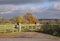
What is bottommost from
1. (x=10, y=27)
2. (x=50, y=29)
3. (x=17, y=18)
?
(x=50, y=29)

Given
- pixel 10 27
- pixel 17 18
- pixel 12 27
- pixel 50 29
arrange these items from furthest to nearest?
pixel 17 18 → pixel 10 27 → pixel 12 27 → pixel 50 29

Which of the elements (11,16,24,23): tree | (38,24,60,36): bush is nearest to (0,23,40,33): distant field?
(38,24,60,36): bush

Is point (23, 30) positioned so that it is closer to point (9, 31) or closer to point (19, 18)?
point (9, 31)

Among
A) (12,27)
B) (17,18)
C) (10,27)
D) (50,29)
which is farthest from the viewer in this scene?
(17,18)

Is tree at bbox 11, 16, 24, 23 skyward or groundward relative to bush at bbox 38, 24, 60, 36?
skyward

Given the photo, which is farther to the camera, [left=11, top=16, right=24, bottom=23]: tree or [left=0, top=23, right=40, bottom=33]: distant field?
[left=11, top=16, right=24, bottom=23]: tree

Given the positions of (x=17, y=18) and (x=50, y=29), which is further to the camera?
(x=17, y=18)

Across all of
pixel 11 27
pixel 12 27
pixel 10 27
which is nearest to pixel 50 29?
pixel 12 27

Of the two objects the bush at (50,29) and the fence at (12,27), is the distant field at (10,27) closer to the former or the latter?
the fence at (12,27)

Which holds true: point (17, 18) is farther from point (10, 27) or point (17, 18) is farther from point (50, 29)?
point (50, 29)

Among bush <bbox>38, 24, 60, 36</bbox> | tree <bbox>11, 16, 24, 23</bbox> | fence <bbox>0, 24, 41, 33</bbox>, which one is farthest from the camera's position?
tree <bbox>11, 16, 24, 23</bbox>

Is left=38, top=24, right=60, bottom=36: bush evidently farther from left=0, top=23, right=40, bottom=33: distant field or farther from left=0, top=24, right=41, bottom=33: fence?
left=0, top=23, right=40, bottom=33: distant field

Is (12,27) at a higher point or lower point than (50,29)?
higher

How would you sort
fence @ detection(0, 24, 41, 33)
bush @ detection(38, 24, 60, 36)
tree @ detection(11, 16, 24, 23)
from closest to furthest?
1. bush @ detection(38, 24, 60, 36)
2. fence @ detection(0, 24, 41, 33)
3. tree @ detection(11, 16, 24, 23)
